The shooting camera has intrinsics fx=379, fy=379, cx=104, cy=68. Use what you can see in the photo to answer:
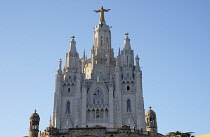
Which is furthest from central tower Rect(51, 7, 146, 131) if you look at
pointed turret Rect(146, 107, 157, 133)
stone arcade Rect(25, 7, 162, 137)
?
pointed turret Rect(146, 107, 157, 133)

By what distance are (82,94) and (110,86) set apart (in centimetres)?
584

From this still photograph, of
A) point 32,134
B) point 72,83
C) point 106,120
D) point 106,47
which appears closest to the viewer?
point 32,134

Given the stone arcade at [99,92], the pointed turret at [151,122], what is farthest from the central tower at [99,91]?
the pointed turret at [151,122]

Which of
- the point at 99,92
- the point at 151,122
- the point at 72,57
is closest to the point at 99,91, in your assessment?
the point at 99,92

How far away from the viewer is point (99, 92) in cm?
7675

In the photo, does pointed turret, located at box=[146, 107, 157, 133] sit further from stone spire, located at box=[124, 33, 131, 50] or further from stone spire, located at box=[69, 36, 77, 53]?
stone spire, located at box=[69, 36, 77, 53]

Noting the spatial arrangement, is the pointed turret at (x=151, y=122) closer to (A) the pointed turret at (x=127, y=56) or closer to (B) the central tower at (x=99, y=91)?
(B) the central tower at (x=99, y=91)

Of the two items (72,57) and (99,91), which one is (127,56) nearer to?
(99,91)

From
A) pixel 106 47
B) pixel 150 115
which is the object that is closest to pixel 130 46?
pixel 106 47

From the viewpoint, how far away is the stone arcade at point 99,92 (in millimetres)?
72812

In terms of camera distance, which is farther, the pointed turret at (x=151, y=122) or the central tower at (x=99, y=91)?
the central tower at (x=99, y=91)

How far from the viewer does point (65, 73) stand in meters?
79.5

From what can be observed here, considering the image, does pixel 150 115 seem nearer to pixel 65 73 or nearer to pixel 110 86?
pixel 110 86

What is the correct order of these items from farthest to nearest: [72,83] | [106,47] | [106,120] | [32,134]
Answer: [106,47], [72,83], [106,120], [32,134]
